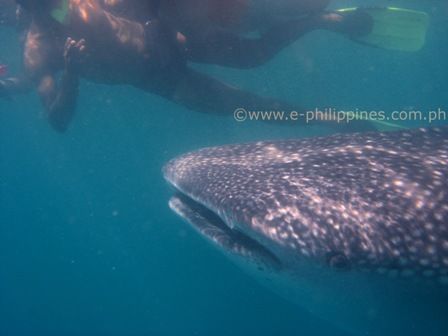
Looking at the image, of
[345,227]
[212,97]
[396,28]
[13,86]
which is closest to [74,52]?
[212,97]

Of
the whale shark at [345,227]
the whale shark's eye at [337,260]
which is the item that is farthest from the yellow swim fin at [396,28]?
the whale shark's eye at [337,260]

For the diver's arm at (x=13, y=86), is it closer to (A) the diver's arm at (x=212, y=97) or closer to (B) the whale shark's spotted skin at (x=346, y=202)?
(A) the diver's arm at (x=212, y=97)

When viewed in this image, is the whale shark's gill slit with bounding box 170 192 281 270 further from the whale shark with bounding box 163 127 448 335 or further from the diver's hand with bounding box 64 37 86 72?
the diver's hand with bounding box 64 37 86 72

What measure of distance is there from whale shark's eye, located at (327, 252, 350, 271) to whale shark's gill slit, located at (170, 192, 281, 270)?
381 millimetres

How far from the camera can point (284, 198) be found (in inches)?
118

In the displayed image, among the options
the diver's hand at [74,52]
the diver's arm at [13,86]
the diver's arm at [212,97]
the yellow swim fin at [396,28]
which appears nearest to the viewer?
the diver's hand at [74,52]

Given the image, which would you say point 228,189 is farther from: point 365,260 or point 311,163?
point 365,260

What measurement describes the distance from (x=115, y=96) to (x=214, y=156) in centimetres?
3328

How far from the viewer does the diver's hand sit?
28.7 feet

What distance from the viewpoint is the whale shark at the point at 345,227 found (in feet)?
8.86

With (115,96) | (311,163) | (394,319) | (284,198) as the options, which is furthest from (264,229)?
(115,96)

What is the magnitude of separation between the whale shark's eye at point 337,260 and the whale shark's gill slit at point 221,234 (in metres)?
0.38

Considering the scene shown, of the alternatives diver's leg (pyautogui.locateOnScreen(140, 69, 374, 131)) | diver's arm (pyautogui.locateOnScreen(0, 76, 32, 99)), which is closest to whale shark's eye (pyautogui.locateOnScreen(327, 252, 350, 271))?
diver's leg (pyautogui.locateOnScreen(140, 69, 374, 131))

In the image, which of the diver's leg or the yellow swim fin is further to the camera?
the yellow swim fin
